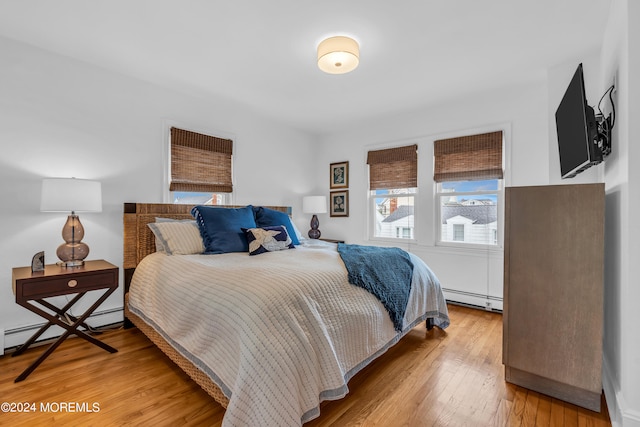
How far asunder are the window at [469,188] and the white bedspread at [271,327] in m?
1.75

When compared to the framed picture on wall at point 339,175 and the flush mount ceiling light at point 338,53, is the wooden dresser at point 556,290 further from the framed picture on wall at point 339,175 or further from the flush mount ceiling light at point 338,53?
the framed picture on wall at point 339,175

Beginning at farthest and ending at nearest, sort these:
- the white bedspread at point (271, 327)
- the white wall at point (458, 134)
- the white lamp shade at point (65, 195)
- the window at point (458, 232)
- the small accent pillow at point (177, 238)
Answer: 1. the window at point (458, 232)
2. the white wall at point (458, 134)
3. the small accent pillow at point (177, 238)
4. the white lamp shade at point (65, 195)
5. the white bedspread at point (271, 327)

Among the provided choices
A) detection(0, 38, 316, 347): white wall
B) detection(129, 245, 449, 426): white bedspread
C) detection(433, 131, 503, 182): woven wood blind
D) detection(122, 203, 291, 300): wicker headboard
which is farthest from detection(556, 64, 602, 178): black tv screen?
detection(122, 203, 291, 300): wicker headboard

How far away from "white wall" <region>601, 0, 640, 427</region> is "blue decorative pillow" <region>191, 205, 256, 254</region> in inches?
99.2

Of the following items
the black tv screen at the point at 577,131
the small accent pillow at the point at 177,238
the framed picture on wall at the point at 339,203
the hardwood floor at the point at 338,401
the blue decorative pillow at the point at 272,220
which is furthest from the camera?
the framed picture on wall at the point at 339,203

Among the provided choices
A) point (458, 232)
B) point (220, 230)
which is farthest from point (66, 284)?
point (458, 232)

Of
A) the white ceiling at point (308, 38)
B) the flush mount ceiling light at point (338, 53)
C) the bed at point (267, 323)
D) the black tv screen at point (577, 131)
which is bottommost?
the bed at point (267, 323)

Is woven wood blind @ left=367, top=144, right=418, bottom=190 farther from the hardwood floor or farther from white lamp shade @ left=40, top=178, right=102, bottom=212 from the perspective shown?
white lamp shade @ left=40, top=178, right=102, bottom=212

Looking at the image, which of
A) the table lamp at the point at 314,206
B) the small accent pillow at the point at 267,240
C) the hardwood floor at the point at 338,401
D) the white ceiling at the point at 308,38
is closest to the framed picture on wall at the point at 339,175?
the table lamp at the point at 314,206

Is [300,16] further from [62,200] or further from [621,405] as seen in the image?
[621,405]

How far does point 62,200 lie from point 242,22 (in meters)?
1.80

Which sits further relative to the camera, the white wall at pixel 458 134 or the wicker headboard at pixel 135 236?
the white wall at pixel 458 134

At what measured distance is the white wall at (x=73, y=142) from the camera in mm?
2338

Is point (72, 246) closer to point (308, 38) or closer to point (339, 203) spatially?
point (308, 38)
